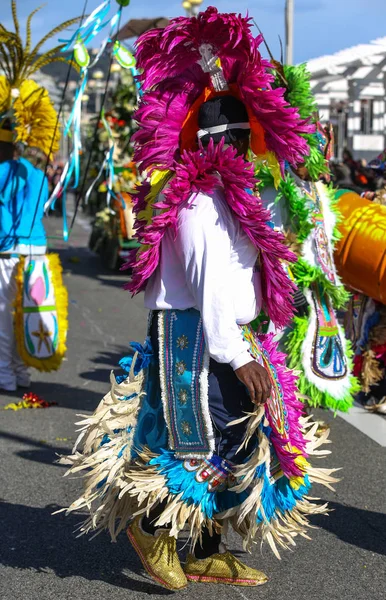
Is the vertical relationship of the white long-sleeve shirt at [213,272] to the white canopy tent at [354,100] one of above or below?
below

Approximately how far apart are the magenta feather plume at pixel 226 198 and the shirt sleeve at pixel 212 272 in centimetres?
5

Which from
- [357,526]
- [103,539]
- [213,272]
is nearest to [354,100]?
[357,526]

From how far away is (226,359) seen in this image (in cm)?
319

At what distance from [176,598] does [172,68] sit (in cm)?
195

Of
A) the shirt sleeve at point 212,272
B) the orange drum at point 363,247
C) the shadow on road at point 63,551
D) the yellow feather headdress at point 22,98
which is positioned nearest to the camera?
the shirt sleeve at point 212,272

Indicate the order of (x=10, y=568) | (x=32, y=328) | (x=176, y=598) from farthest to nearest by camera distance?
1. (x=32, y=328)
2. (x=10, y=568)
3. (x=176, y=598)

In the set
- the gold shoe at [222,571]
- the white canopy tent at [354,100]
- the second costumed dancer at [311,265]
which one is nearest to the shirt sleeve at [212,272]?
the gold shoe at [222,571]

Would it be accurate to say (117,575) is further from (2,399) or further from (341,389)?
(2,399)

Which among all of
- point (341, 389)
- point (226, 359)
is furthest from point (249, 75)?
point (341, 389)

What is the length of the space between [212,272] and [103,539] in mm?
1530

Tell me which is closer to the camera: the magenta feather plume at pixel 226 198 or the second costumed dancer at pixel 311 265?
the magenta feather plume at pixel 226 198

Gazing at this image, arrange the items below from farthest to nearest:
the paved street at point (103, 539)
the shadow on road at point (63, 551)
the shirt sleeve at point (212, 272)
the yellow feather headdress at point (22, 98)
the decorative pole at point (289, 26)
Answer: the decorative pole at point (289, 26), the yellow feather headdress at point (22, 98), the shadow on road at point (63, 551), the paved street at point (103, 539), the shirt sleeve at point (212, 272)

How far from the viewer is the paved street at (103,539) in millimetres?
3582

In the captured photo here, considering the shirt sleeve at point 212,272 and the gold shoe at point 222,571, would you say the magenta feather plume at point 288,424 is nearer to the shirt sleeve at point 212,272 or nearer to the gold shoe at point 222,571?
the shirt sleeve at point 212,272
